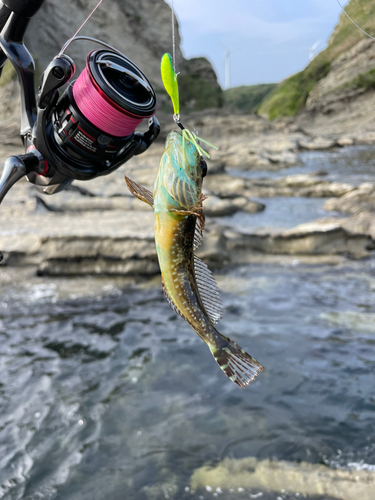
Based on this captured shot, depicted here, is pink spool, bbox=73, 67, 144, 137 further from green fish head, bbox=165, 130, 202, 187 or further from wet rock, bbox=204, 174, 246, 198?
wet rock, bbox=204, 174, 246, 198

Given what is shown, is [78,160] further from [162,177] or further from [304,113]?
[304,113]

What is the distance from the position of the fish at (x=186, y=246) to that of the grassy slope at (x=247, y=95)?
3980 inches

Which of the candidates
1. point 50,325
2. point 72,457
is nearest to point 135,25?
point 50,325

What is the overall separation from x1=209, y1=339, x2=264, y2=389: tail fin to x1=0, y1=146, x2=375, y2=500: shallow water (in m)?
2.39

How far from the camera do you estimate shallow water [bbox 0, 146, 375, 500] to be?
3.87 meters

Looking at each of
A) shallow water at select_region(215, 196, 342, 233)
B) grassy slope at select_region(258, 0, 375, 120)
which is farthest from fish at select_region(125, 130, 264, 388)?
grassy slope at select_region(258, 0, 375, 120)

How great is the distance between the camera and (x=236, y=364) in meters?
1.69

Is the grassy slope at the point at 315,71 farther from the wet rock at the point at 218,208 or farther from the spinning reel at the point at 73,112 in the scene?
the spinning reel at the point at 73,112

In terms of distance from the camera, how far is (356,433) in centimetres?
414

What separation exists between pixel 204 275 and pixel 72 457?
2996 millimetres

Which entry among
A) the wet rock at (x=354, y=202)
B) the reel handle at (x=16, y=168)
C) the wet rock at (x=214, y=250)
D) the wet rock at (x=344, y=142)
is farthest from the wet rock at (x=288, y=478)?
the wet rock at (x=344, y=142)

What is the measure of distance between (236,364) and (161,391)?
3398mm

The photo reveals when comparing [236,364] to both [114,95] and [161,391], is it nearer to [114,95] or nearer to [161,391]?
[114,95]

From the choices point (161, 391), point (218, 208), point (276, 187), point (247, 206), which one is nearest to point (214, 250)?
point (218, 208)
